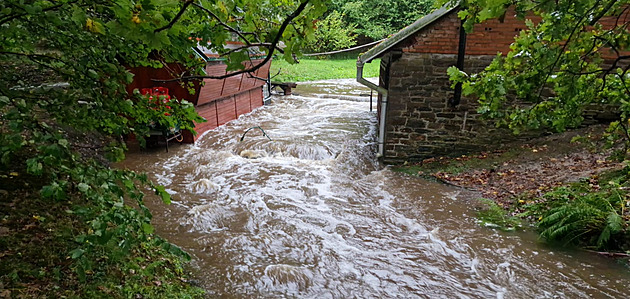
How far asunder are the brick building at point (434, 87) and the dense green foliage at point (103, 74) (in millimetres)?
5967

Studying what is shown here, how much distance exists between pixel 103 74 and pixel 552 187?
7428mm

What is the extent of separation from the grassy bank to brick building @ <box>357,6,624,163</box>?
46 cm

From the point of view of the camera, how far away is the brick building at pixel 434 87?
853 centimetres

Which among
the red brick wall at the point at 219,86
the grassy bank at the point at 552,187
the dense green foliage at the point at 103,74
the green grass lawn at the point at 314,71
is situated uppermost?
the dense green foliage at the point at 103,74

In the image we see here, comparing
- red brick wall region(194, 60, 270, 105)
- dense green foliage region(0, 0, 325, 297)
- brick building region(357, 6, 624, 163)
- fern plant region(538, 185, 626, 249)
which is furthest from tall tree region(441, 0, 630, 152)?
red brick wall region(194, 60, 270, 105)

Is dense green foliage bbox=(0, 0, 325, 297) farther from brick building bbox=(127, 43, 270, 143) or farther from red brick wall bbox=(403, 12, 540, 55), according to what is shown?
red brick wall bbox=(403, 12, 540, 55)

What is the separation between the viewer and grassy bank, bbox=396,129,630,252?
5340mm

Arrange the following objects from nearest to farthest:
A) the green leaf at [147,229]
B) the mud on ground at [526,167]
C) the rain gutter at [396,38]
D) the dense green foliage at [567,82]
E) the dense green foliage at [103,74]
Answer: the dense green foliage at [103,74] < the green leaf at [147,229] < the dense green foliage at [567,82] < the mud on ground at [526,167] < the rain gutter at [396,38]

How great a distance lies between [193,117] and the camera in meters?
3.26

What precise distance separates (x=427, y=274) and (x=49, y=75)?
10.8m

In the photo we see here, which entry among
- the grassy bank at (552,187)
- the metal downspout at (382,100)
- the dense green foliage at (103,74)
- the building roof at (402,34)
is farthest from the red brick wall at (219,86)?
the dense green foliage at (103,74)

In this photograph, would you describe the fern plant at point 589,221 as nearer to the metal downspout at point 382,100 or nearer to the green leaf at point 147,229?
the metal downspout at point 382,100

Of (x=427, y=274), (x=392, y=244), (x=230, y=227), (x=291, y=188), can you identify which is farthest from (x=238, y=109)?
(x=427, y=274)

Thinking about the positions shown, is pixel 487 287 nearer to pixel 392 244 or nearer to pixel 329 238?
pixel 392 244
